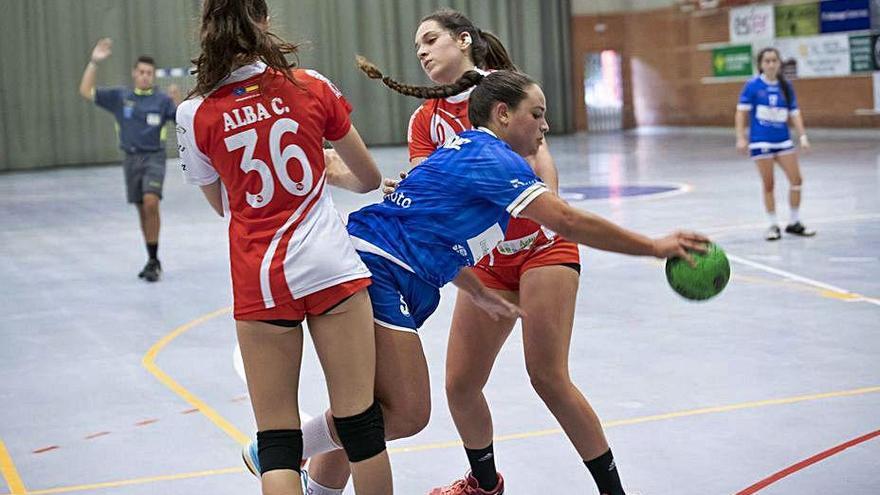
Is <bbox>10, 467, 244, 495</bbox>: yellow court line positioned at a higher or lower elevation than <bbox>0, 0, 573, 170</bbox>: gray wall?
lower

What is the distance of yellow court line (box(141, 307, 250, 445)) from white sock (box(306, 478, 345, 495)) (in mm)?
1341

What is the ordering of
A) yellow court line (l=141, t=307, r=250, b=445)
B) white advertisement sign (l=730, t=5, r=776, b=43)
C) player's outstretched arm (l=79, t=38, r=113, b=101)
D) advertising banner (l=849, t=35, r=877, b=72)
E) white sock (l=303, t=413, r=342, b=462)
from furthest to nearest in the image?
white advertisement sign (l=730, t=5, r=776, b=43) → advertising banner (l=849, t=35, r=877, b=72) → player's outstretched arm (l=79, t=38, r=113, b=101) → yellow court line (l=141, t=307, r=250, b=445) → white sock (l=303, t=413, r=342, b=462)

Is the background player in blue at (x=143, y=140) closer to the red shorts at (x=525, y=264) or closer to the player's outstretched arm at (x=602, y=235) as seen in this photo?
the red shorts at (x=525, y=264)

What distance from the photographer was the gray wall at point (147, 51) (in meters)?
25.3

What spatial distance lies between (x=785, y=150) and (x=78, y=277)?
6629mm

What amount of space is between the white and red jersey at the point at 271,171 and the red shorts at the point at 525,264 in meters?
0.99

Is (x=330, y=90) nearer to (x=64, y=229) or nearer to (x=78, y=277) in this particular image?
(x=78, y=277)

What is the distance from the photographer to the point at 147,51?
85.3 feet

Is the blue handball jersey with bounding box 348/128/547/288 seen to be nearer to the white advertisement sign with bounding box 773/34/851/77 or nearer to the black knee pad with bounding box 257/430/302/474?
the black knee pad with bounding box 257/430/302/474

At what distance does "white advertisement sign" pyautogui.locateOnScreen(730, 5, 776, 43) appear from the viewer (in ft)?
78.9

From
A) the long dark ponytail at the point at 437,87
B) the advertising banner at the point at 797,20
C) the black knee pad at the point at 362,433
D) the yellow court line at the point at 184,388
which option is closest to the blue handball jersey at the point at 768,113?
the yellow court line at the point at 184,388

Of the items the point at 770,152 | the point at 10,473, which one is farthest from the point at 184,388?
the point at 770,152

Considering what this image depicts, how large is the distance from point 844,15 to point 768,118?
1216 centimetres

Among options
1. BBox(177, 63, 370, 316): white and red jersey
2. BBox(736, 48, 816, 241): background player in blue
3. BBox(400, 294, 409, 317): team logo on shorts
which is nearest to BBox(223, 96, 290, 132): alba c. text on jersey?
A: BBox(177, 63, 370, 316): white and red jersey
